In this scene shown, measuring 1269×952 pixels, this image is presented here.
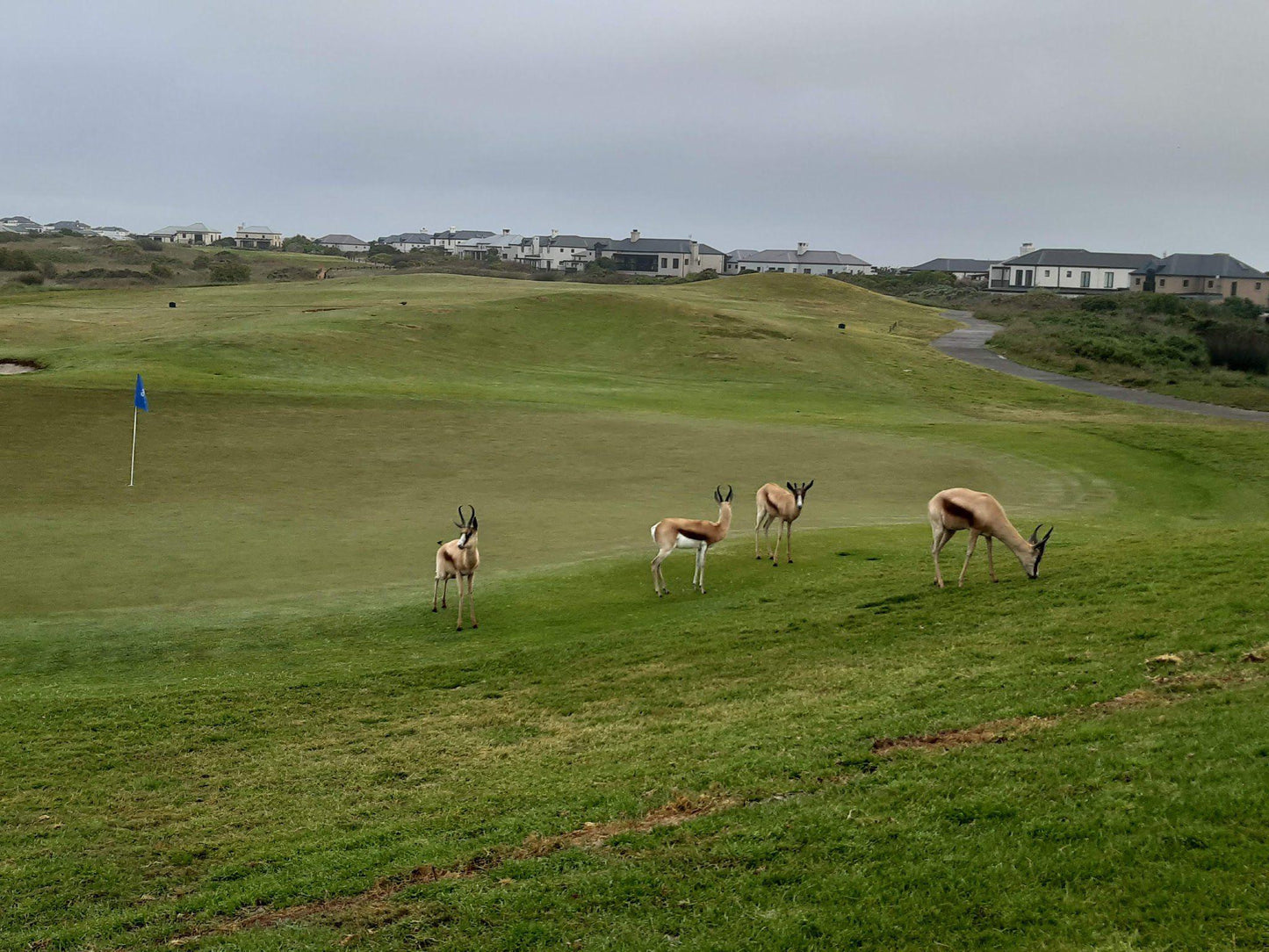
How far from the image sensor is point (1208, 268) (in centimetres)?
15900

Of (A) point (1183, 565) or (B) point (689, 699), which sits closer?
(B) point (689, 699)

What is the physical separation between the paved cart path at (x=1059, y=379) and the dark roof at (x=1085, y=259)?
8445 cm

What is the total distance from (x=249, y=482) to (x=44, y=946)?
22.1 m

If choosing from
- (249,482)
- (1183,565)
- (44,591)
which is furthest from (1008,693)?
(249,482)

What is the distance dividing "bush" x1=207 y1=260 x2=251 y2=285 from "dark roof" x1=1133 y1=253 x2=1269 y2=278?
126 metres

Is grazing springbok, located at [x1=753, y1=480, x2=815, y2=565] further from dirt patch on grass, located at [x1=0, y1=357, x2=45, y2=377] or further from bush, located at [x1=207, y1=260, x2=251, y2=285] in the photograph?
bush, located at [x1=207, y1=260, x2=251, y2=285]

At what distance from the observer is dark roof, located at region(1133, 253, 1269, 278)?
15576 centimetres

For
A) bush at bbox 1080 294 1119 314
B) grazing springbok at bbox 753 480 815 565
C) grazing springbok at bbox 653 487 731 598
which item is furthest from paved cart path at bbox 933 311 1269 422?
grazing springbok at bbox 653 487 731 598

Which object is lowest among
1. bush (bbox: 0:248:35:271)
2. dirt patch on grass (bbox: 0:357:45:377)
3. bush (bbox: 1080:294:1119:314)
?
dirt patch on grass (bbox: 0:357:45:377)

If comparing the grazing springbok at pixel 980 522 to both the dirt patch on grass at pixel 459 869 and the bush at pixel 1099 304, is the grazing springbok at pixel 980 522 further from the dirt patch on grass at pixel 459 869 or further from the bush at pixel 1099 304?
the bush at pixel 1099 304

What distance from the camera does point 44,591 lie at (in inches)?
790

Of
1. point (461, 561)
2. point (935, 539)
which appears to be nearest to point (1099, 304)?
point (935, 539)

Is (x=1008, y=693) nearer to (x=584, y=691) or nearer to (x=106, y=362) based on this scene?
(x=584, y=691)

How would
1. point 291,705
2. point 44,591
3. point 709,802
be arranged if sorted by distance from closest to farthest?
point 709,802 → point 291,705 → point 44,591
